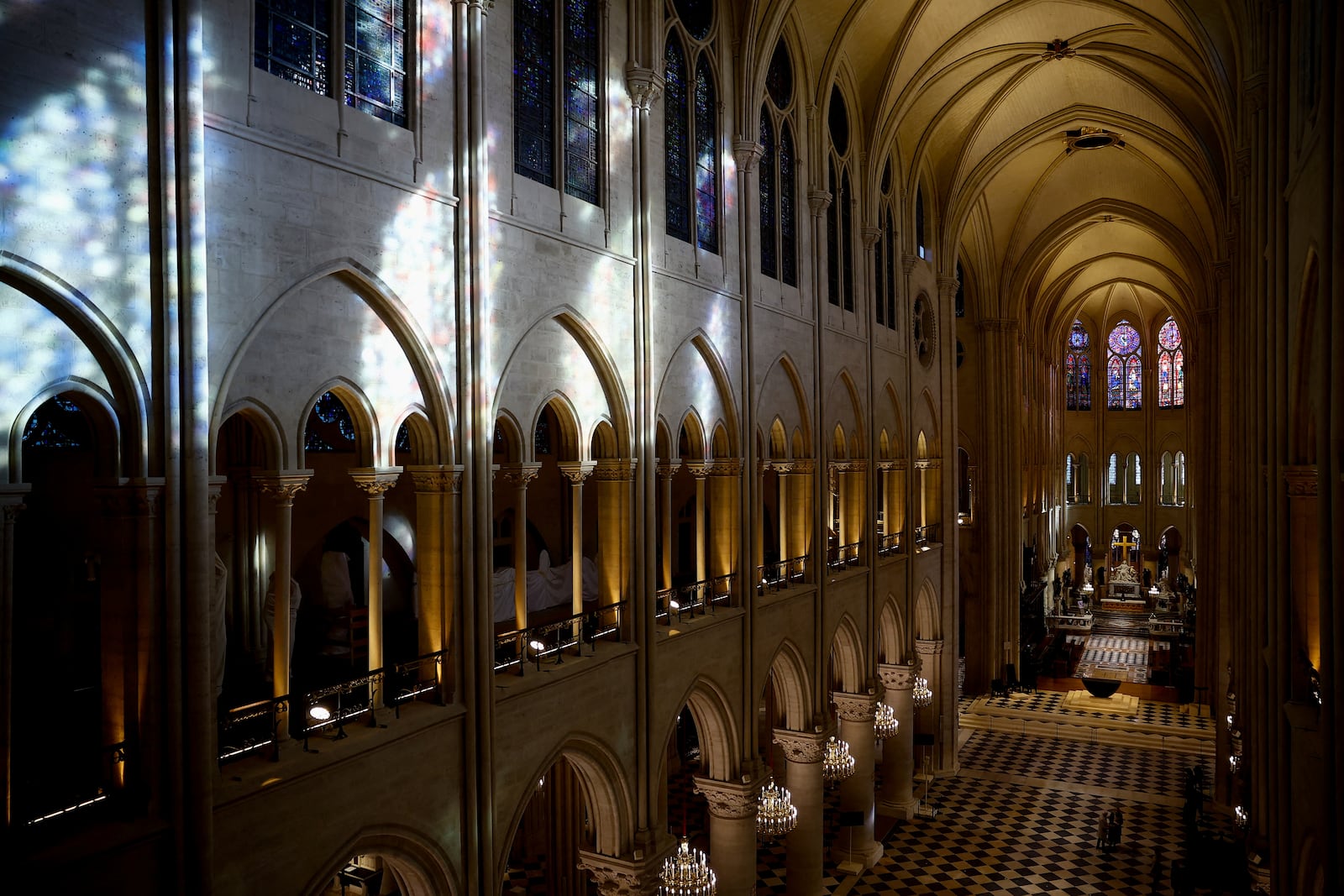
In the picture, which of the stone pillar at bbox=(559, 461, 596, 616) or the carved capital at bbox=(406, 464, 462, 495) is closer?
the carved capital at bbox=(406, 464, 462, 495)

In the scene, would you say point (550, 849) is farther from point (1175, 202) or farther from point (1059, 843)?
point (1175, 202)

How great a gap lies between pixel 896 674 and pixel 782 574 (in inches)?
265

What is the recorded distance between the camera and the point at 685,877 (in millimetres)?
12562

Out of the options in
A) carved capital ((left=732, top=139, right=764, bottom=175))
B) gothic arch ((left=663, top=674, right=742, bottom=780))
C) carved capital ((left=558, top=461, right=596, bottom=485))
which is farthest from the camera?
carved capital ((left=732, top=139, right=764, bottom=175))

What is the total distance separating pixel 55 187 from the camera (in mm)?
6344

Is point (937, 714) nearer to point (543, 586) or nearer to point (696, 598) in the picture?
point (543, 586)

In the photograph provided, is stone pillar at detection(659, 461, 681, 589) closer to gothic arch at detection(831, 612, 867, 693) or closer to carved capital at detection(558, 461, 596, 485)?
carved capital at detection(558, 461, 596, 485)

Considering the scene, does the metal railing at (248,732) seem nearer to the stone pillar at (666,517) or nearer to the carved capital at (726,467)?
the stone pillar at (666,517)

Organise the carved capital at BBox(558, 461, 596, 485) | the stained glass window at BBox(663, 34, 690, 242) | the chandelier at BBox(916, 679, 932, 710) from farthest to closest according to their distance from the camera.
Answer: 1. the chandelier at BBox(916, 679, 932, 710)
2. the stained glass window at BBox(663, 34, 690, 242)
3. the carved capital at BBox(558, 461, 596, 485)

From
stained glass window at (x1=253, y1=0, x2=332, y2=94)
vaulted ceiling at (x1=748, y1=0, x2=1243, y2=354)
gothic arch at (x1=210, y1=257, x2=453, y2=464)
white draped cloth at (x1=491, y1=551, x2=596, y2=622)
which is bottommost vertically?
white draped cloth at (x1=491, y1=551, x2=596, y2=622)

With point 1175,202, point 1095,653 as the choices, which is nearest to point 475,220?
point 1175,202

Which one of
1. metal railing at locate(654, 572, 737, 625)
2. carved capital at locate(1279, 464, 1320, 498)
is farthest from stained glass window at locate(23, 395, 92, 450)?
carved capital at locate(1279, 464, 1320, 498)

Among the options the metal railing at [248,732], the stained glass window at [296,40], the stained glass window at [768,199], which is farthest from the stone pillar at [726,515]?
the stained glass window at [296,40]

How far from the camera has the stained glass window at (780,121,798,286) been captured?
17.6 m
